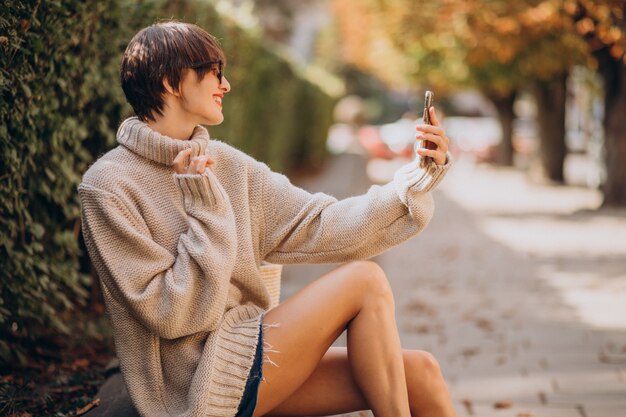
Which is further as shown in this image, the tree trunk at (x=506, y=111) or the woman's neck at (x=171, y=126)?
the tree trunk at (x=506, y=111)

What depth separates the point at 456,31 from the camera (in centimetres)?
1400

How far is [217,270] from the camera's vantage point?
2570 mm

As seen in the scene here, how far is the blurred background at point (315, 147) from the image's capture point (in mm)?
3637

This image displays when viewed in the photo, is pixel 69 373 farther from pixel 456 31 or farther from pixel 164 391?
pixel 456 31

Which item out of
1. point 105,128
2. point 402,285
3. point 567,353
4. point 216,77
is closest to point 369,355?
point 216,77

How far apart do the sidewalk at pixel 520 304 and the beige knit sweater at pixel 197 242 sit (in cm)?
178

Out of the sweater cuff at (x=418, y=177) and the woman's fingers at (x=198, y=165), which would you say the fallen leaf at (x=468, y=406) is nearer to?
the sweater cuff at (x=418, y=177)

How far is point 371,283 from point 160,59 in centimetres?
103

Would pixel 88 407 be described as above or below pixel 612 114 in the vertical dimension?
below

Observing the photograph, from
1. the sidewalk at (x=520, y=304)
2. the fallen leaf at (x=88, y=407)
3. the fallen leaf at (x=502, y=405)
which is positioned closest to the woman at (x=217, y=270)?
the fallen leaf at (x=88, y=407)

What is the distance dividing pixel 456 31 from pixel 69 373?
11356mm

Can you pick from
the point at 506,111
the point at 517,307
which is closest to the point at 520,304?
the point at 517,307

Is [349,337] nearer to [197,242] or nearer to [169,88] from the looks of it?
[197,242]

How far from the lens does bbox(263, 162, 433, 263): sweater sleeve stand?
3.03 m
